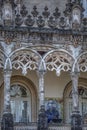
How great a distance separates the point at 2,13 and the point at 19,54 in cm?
209

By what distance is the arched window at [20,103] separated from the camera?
1034 inches

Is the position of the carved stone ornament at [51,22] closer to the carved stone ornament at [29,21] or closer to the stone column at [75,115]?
the carved stone ornament at [29,21]

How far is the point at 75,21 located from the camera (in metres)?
24.0

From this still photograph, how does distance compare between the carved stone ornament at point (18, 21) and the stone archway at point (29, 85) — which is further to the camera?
the stone archway at point (29, 85)

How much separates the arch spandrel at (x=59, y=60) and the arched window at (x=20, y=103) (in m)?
3.14

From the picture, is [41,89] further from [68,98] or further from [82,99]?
[82,99]

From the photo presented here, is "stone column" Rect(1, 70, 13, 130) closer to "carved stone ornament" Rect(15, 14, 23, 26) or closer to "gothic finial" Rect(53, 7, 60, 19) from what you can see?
"carved stone ornament" Rect(15, 14, 23, 26)

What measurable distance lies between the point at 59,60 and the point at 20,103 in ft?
12.7

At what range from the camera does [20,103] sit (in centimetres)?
2645

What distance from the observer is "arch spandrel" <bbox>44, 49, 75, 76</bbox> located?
23.7 m

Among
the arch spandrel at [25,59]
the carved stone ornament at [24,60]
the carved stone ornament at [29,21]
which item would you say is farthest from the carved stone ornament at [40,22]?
the carved stone ornament at [24,60]

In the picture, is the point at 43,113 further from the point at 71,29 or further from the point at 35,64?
the point at 71,29

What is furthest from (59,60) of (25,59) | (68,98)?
→ (68,98)

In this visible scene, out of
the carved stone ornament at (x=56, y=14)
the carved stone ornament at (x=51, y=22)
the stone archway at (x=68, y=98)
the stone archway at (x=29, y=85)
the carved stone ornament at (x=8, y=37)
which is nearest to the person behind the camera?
the carved stone ornament at (x=8, y=37)
